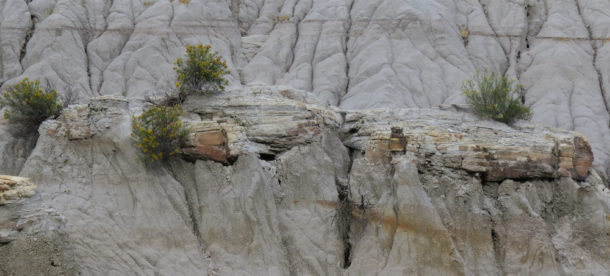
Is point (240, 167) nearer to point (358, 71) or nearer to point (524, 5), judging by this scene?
point (358, 71)

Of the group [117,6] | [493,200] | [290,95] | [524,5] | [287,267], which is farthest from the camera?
[524,5]

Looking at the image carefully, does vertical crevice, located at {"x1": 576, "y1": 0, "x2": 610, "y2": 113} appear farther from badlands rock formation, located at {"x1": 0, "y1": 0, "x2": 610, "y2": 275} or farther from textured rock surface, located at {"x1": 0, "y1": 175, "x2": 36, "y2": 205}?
textured rock surface, located at {"x1": 0, "y1": 175, "x2": 36, "y2": 205}

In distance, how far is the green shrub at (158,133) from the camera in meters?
12.5

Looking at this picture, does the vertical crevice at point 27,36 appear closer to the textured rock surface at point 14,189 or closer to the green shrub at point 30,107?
the green shrub at point 30,107

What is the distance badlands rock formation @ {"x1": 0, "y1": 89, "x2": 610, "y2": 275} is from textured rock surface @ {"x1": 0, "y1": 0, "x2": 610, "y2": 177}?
33.6 feet

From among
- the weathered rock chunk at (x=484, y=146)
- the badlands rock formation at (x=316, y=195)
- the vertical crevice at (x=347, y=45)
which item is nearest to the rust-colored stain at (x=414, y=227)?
the badlands rock formation at (x=316, y=195)

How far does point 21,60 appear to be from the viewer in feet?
83.0

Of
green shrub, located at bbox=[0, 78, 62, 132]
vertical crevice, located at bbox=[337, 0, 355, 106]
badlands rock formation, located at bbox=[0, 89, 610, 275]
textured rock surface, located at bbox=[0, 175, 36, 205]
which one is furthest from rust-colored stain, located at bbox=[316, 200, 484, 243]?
vertical crevice, located at bbox=[337, 0, 355, 106]

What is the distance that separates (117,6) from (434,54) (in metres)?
18.4

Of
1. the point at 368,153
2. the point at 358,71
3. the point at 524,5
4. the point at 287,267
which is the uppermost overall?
the point at 524,5

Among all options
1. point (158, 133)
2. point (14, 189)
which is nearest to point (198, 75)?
point (158, 133)

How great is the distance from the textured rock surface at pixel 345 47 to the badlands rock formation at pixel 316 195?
33.6 feet

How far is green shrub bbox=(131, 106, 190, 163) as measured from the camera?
12.5m

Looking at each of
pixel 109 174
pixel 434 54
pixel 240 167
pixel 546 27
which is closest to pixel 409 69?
pixel 434 54
